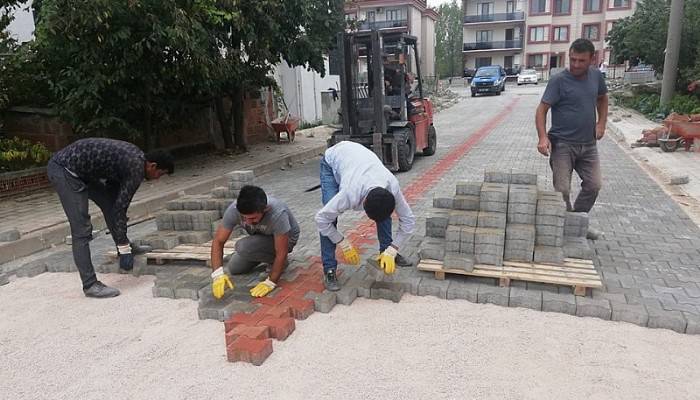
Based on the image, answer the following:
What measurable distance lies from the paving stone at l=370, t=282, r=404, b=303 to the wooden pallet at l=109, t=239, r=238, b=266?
1.58 m

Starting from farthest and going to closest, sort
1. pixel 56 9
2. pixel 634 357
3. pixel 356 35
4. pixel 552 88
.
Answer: pixel 356 35 < pixel 56 9 < pixel 552 88 < pixel 634 357

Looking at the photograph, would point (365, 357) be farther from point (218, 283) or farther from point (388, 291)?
point (218, 283)

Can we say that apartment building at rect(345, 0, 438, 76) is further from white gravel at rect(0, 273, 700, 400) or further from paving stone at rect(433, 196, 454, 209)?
white gravel at rect(0, 273, 700, 400)

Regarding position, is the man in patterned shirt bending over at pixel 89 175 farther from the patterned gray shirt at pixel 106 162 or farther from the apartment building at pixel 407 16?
the apartment building at pixel 407 16

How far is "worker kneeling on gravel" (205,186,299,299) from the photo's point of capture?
3.73 m

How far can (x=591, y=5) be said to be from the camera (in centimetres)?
4644

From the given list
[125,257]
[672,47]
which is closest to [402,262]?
[125,257]

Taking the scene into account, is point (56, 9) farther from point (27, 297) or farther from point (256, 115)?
point (256, 115)

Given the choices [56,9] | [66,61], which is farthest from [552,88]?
[66,61]

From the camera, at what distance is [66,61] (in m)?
8.70

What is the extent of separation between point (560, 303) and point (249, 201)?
2.40 meters

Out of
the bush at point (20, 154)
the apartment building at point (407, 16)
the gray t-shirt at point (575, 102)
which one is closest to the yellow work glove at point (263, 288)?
the gray t-shirt at point (575, 102)

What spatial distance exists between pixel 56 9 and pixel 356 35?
481cm

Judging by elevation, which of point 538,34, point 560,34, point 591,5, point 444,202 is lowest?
point 444,202
